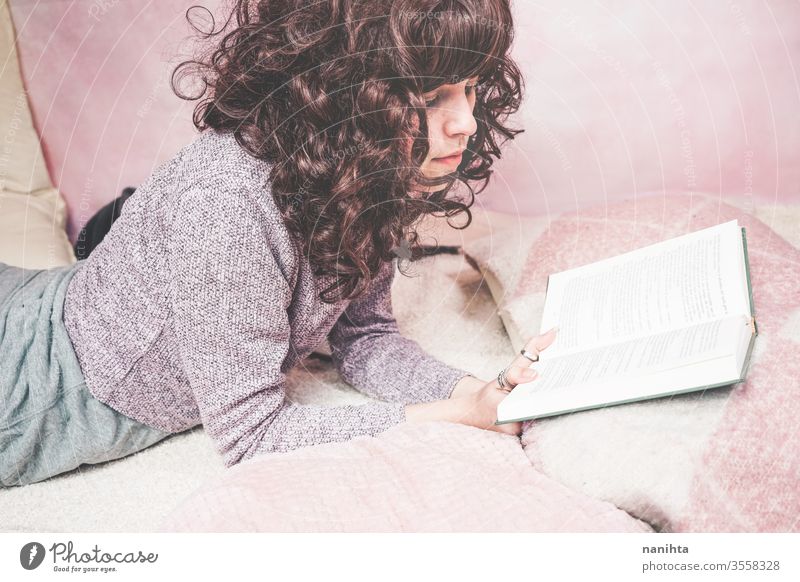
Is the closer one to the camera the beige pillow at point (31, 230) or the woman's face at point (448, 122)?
the woman's face at point (448, 122)

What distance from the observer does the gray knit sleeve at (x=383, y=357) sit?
657 mm

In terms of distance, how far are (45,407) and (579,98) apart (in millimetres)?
648

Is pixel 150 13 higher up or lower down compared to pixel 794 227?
higher up

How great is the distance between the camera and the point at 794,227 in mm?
753

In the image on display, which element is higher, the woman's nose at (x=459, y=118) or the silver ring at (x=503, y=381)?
the woman's nose at (x=459, y=118)

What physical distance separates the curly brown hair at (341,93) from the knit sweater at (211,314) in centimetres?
2

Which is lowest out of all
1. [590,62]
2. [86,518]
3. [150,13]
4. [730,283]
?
[86,518]

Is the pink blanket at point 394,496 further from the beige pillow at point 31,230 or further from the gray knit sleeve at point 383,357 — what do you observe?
the beige pillow at point 31,230

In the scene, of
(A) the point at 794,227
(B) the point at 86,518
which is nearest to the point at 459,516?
(B) the point at 86,518

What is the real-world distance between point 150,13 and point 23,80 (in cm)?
18

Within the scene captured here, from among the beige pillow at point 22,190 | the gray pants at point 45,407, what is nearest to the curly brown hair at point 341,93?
the gray pants at point 45,407

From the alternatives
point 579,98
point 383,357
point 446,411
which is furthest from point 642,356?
point 579,98

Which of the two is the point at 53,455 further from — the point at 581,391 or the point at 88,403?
the point at 581,391

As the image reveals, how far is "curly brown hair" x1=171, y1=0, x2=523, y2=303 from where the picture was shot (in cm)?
50
